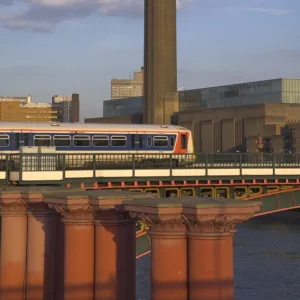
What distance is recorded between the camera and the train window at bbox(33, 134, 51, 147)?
5334cm

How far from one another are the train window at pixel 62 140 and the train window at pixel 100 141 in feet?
6.29

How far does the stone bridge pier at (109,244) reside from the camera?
62.7 ft

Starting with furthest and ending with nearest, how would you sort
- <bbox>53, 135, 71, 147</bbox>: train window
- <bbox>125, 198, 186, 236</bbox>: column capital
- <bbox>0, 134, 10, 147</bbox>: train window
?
<bbox>53, 135, 71, 147</bbox>: train window
<bbox>0, 134, 10, 147</bbox>: train window
<bbox>125, 198, 186, 236</bbox>: column capital

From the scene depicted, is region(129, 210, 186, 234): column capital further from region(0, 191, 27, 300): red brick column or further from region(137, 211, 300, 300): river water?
region(137, 211, 300, 300): river water

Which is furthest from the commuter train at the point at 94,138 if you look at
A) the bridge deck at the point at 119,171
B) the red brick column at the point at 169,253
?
the red brick column at the point at 169,253

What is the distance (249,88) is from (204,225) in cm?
16175

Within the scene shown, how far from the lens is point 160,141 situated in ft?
192

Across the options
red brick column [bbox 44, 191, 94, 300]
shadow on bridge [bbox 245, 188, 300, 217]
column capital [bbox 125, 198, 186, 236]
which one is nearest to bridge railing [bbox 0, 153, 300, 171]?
shadow on bridge [bbox 245, 188, 300, 217]

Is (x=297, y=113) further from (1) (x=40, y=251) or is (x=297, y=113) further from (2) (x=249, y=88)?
(1) (x=40, y=251)

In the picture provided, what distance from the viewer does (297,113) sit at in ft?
548

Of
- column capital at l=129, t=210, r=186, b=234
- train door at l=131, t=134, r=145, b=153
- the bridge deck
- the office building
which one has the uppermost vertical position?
the office building

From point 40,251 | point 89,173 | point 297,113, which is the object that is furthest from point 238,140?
point 40,251

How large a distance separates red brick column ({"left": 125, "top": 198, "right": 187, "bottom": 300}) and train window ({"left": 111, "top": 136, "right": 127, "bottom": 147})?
36.4 meters

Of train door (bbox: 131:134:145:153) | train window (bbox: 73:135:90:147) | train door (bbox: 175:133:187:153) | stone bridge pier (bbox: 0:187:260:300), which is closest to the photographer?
stone bridge pier (bbox: 0:187:260:300)
